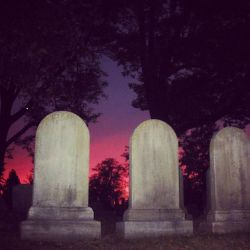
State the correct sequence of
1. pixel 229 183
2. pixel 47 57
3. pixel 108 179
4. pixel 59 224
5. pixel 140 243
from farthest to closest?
1. pixel 108 179
2. pixel 47 57
3. pixel 229 183
4. pixel 59 224
5. pixel 140 243

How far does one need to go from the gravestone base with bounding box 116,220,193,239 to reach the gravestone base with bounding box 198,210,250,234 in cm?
74

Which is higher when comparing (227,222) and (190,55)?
(190,55)

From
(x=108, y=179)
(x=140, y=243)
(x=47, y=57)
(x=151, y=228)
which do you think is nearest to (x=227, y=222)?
(x=151, y=228)

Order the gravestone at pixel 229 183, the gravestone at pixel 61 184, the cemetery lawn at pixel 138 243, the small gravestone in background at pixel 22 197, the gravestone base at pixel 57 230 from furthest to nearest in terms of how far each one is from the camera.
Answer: the small gravestone in background at pixel 22 197 < the gravestone at pixel 229 183 < the gravestone at pixel 61 184 < the gravestone base at pixel 57 230 < the cemetery lawn at pixel 138 243

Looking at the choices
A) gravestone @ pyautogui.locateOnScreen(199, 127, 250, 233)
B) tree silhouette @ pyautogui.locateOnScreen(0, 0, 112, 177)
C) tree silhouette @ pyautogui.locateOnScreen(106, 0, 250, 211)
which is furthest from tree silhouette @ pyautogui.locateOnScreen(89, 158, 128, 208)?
gravestone @ pyautogui.locateOnScreen(199, 127, 250, 233)

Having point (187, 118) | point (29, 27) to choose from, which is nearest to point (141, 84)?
point (187, 118)

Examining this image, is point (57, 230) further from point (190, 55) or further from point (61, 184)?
point (190, 55)

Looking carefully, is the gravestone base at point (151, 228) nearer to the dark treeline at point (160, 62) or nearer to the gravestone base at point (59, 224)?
the gravestone base at point (59, 224)

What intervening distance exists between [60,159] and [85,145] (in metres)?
0.63

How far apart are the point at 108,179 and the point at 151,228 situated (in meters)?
30.1

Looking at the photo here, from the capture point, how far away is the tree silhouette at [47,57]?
9.29m

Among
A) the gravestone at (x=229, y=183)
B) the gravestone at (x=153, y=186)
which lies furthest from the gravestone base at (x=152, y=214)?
the gravestone at (x=229, y=183)

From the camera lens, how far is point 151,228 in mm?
8195

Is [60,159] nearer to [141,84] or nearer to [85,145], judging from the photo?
[85,145]
